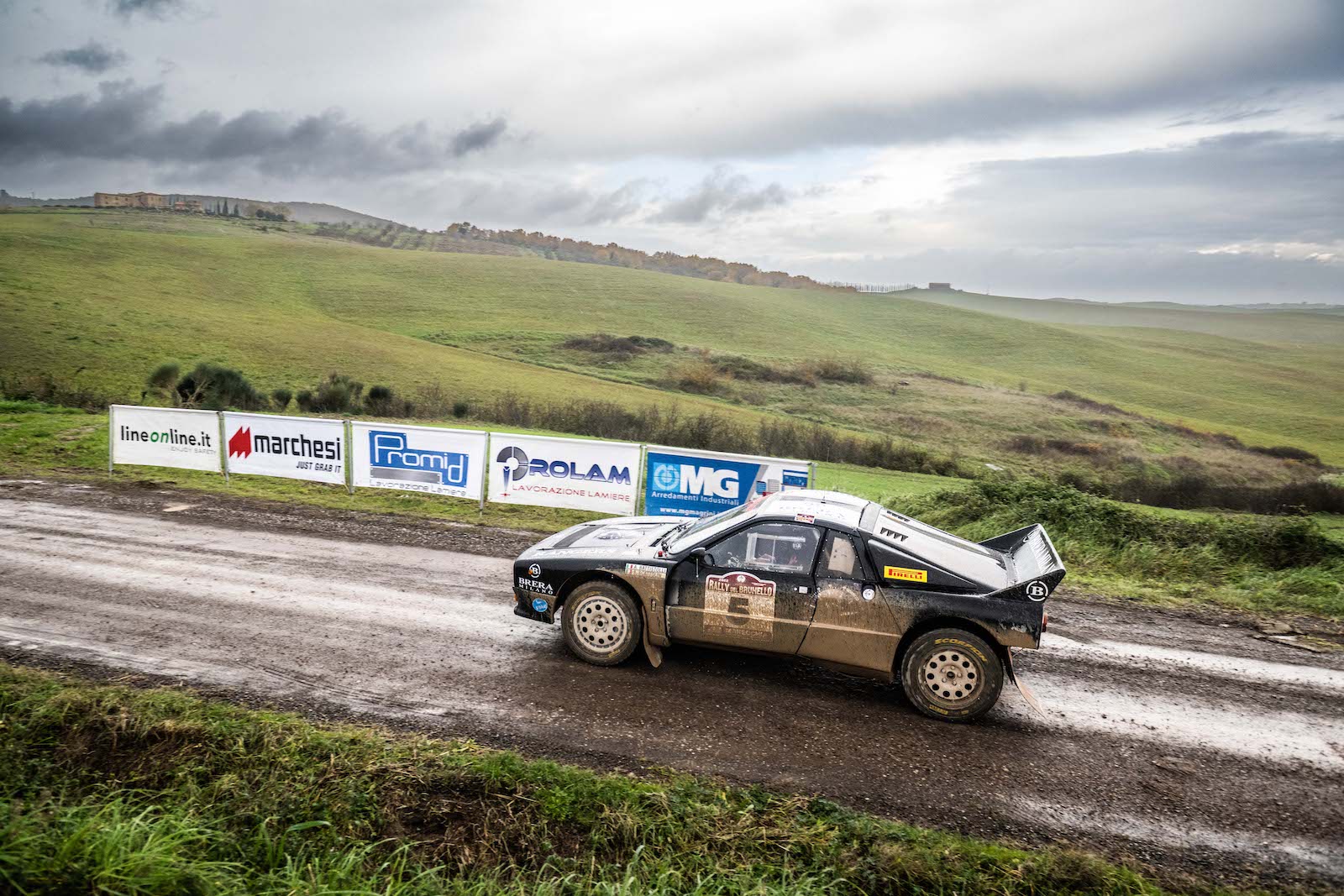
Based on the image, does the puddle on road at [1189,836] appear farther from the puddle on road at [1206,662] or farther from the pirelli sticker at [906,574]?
the puddle on road at [1206,662]

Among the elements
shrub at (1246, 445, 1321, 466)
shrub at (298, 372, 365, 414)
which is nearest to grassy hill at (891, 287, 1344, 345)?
shrub at (1246, 445, 1321, 466)

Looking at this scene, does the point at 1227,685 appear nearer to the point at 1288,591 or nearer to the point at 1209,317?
the point at 1288,591

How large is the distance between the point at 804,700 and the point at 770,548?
1.36 m

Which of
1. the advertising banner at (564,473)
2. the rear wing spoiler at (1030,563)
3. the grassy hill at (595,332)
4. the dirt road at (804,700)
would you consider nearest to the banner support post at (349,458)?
Result: the advertising banner at (564,473)

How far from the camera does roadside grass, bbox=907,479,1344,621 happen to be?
422 inches

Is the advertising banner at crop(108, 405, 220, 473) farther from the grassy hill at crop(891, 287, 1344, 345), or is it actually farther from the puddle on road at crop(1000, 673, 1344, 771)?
the grassy hill at crop(891, 287, 1344, 345)

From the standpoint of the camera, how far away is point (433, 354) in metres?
49.3

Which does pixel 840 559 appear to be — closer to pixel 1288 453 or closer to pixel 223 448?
pixel 223 448

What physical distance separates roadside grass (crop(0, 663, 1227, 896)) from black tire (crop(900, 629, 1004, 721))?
176 centimetres

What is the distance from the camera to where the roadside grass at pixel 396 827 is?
3.79 meters

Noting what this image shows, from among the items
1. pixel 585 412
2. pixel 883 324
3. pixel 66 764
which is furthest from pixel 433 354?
pixel 883 324

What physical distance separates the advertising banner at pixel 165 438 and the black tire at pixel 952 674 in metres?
14.7

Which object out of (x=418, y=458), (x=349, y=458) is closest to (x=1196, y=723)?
(x=418, y=458)

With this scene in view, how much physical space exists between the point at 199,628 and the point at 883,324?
9343 centimetres
